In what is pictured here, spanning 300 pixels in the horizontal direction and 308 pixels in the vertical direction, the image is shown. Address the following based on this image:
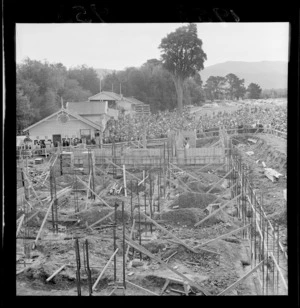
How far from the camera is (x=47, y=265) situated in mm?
2553

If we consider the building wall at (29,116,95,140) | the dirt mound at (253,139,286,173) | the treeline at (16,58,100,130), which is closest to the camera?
the dirt mound at (253,139,286,173)

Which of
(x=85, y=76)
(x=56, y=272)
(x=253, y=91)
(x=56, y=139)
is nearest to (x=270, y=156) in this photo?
(x=253, y=91)

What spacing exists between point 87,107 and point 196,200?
1.10 meters

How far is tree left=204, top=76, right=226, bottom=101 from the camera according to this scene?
8.27 ft

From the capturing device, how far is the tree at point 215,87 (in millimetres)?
2521

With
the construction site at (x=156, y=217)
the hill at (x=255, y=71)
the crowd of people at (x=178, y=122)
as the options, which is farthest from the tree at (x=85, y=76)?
the hill at (x=255, y=71)

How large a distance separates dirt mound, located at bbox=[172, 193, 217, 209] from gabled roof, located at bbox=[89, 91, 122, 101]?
91cm

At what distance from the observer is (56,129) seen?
7.98ft

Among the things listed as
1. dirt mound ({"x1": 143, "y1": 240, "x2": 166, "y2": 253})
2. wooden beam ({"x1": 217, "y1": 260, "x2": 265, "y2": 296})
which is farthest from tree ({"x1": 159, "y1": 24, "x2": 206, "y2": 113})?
wooden beam ({"x1": 217, "y1": 260, "x2": 265, "y2": 296})

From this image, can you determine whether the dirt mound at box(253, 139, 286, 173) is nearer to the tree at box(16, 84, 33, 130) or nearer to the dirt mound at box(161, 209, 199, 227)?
the dirt mound at box(161, 209, 199, 227)

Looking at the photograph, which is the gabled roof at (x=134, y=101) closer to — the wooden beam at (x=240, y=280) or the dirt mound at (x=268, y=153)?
the dirt mound at (x=268, y=153)
